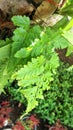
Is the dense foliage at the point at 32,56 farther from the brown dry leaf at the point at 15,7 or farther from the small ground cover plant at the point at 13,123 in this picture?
the small ground cover plant at the point at 13,123

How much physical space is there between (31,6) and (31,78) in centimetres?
24

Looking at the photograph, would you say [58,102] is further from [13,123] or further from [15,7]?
[15,7]

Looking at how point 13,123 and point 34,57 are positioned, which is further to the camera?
point 13,123

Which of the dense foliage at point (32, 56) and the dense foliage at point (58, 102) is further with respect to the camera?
the dense foliage at point (58, 102)

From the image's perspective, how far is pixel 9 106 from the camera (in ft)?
5.97

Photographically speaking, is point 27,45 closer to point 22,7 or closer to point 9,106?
point 22,7

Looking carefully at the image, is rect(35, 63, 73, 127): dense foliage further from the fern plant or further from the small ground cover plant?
the fern plant

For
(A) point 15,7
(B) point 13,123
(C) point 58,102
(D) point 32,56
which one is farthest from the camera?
(C) point 58,102

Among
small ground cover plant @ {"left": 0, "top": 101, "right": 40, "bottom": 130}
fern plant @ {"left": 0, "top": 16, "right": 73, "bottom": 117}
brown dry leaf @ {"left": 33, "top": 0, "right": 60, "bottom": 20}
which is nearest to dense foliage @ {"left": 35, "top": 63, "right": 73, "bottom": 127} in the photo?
small ground cover plant @ {"left": 0, "top": 101, "right": 40, "bottom": 130}

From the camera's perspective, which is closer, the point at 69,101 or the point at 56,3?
the point at 56,3

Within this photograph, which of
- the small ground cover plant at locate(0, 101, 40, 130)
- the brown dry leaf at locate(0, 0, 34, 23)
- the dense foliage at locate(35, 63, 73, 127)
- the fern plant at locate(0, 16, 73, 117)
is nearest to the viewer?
the fern plant at locate(0, 16, 73, 117)

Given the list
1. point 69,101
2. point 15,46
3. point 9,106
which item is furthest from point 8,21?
point 69,101

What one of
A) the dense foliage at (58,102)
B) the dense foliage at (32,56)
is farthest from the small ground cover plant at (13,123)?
the dense foliage at (32,56)

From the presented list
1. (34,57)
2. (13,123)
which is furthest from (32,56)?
(13,123)
